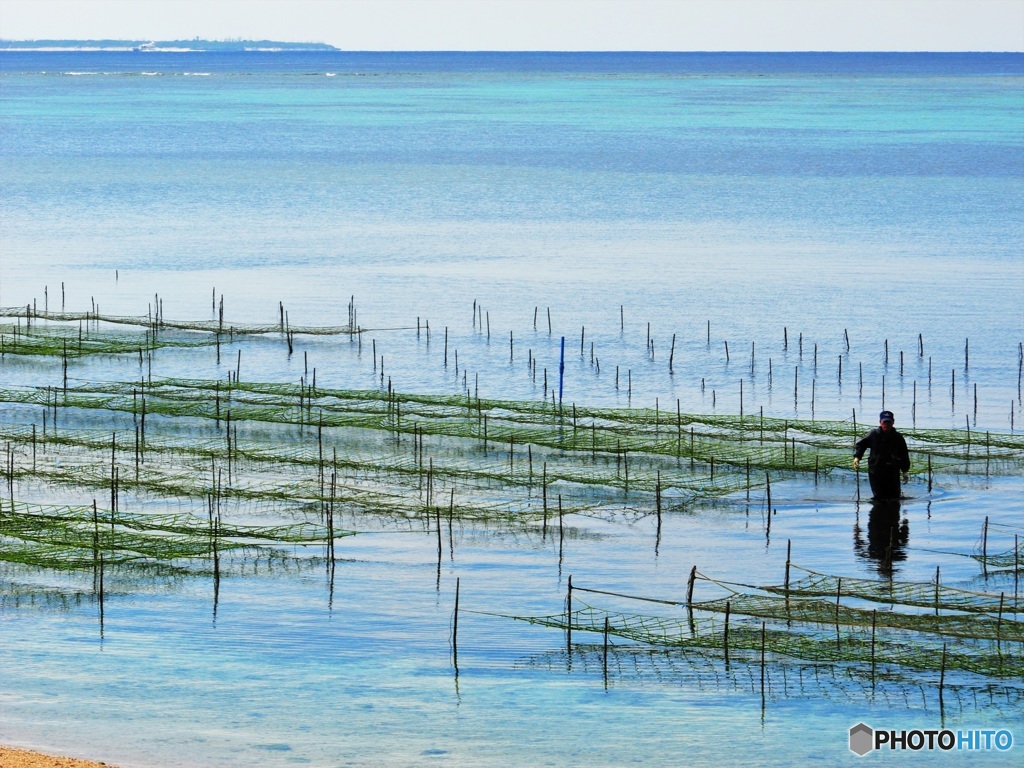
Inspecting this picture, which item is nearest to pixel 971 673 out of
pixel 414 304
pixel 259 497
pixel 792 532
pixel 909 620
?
pixel 909 620

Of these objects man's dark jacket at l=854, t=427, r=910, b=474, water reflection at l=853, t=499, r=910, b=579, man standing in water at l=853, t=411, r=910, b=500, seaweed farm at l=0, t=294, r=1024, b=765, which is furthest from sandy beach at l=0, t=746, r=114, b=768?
man's dark jacket at l=854, t=427, r=910, b=474

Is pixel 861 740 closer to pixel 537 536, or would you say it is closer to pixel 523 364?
pixel 537 536

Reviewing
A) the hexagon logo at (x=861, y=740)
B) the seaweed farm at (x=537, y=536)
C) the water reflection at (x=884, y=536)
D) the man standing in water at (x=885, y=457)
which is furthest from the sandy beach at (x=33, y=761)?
the man standing in water at (x=885, y=457)

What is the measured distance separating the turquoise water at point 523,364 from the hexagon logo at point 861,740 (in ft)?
0.83

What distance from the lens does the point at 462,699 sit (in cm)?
1470

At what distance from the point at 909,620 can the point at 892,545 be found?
428cm

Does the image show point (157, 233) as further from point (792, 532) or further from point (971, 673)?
point (971, 673)

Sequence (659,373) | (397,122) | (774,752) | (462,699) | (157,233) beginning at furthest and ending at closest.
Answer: (397,122) < (157,233) < (659,373) < (462,699) < (774,752)

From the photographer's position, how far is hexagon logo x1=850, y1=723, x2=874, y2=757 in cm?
1359

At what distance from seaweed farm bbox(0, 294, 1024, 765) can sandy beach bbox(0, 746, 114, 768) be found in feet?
6.99

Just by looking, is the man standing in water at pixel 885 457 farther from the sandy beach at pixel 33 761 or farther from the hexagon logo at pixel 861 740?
the sandy beach at pixel 33 761

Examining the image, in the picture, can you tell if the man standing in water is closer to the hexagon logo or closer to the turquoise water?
the turquoise water

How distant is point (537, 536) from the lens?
20.0 m

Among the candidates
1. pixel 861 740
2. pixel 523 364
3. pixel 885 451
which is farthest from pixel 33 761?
pixel 523 364
